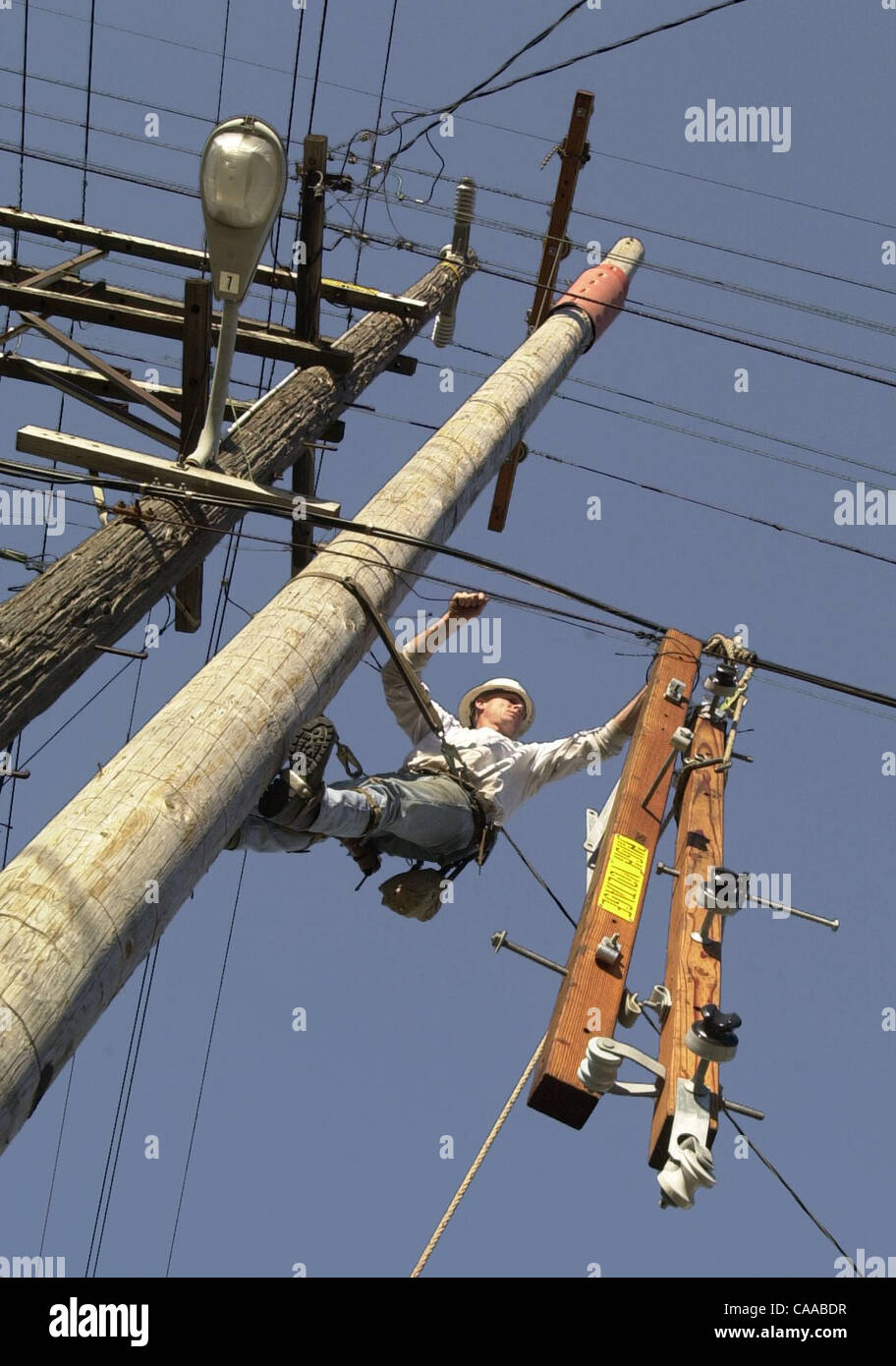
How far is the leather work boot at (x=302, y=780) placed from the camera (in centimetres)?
546

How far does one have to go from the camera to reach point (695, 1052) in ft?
14.0

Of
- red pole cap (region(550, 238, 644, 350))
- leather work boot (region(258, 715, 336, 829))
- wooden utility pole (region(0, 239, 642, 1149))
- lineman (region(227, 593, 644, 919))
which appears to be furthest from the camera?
red pole cap (region(550, 238, 644, 350))

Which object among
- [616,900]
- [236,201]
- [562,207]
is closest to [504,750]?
[616,900]

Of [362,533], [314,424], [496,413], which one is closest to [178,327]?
[314,424]

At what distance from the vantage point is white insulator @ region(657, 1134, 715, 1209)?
164 inches

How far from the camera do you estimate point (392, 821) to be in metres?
6.34

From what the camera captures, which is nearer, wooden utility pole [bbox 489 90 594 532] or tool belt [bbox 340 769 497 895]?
tool belt [bbox 340 769 497 895]

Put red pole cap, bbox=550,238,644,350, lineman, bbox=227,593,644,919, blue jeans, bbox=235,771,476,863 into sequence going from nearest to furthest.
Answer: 1. lineman, bbox=227,593,644,919
2. blue jeans, bbox=235,771,476,863
3. red pole cap, bbox=550,238,644,350

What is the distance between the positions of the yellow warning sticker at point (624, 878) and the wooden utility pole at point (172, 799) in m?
1.10

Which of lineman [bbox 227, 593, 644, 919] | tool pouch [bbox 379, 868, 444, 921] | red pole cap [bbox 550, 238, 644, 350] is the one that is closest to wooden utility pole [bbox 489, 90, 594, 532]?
red pole cap [bbox 550, 238, 644, 350]

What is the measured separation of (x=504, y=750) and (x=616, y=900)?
2376 millimetres

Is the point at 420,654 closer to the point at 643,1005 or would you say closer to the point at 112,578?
the point at 112,578

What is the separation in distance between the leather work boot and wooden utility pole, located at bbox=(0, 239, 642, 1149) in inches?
11.5

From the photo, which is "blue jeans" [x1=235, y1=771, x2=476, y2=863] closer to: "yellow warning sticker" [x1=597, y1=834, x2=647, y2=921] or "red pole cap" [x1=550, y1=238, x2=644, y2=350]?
"yellow warning sticker" [x1=597, y1=834, x2=647, y2=921]
